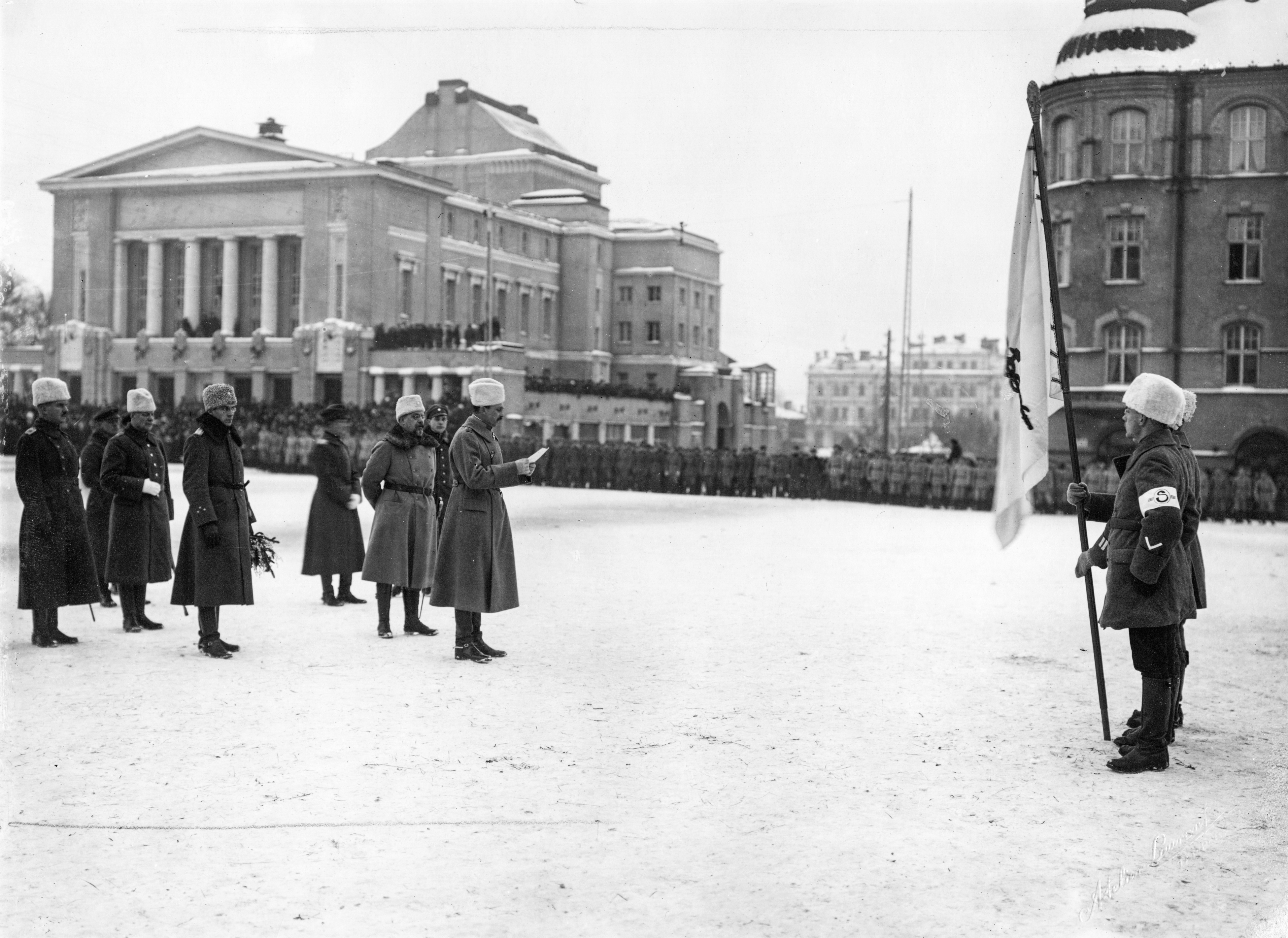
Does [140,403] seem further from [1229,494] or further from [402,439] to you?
[1229,494]

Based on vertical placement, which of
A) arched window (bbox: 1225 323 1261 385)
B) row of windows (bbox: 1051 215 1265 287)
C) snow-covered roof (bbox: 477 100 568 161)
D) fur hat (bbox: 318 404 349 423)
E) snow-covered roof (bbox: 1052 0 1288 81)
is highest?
snow-covered roof (bbox: 477 100 568 161)

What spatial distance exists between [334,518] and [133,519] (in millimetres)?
1879

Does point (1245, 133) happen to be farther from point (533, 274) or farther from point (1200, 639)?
point (533, 274)

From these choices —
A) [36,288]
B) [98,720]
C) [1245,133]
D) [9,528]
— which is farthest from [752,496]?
[36,288]

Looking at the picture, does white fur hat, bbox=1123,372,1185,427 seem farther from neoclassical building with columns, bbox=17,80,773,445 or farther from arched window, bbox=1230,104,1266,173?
neoclassical building with columns, bbox=17,80,773,445

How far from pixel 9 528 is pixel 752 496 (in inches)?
784

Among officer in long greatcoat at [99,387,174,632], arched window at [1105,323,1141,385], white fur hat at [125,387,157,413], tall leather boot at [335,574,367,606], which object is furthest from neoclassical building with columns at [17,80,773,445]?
white fur hat at [125,387,157,413]

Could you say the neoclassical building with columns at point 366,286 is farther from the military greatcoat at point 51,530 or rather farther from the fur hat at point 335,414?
the military greatcoat at point 51,530

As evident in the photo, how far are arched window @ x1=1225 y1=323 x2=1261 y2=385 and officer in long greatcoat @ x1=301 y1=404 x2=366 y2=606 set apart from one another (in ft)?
87.2

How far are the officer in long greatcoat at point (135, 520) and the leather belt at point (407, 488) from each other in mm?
1713

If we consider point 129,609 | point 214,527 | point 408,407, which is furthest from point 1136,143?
point 214,527

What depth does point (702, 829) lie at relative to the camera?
18.0ft

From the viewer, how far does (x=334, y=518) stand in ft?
38.2

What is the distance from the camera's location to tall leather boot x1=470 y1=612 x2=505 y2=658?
920cm
